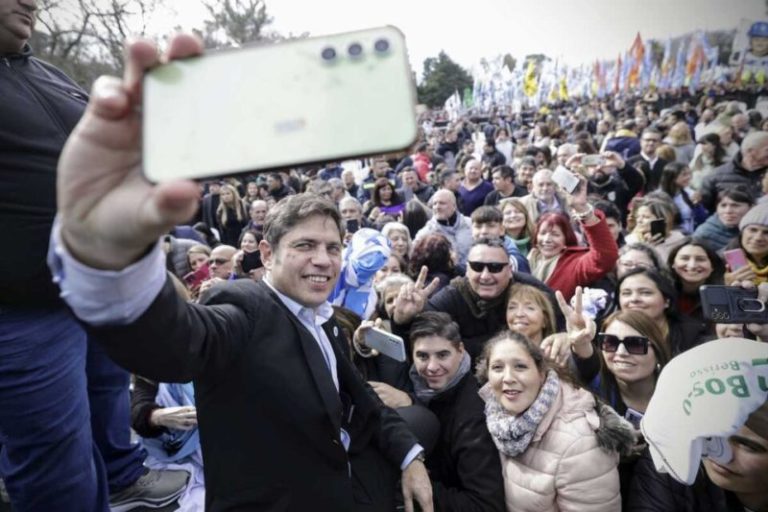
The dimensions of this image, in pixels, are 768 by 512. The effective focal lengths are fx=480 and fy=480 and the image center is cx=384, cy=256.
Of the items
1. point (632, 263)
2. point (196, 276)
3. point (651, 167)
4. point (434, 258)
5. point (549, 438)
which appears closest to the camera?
point (549, 438)

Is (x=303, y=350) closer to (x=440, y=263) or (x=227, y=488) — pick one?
(x=227, y=488)

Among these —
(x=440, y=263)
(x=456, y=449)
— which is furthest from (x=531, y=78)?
(x=456, y=449)

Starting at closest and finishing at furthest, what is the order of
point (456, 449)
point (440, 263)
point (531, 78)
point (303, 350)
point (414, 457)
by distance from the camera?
point (303, 350) < point (414, 457) < point (456, 449) < point (440, 263) < point (531, 78)

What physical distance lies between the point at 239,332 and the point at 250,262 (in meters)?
3.21

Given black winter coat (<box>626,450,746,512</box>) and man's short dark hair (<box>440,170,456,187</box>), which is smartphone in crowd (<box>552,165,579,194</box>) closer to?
black winter coat (<box>626,450,746,512</box>)

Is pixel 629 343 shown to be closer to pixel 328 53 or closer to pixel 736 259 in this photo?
pixel 736 259

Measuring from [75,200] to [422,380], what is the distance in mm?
1986

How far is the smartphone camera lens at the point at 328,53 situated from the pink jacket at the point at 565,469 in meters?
1.66

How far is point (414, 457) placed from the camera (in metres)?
1.83

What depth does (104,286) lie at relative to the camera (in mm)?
793

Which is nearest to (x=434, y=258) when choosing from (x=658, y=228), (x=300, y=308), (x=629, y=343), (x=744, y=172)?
(x=629, y=343)

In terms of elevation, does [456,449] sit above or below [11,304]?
below

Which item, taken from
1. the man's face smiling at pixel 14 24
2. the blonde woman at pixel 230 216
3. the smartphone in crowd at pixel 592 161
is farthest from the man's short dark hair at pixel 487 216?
the blonde woman at pixel 230 216

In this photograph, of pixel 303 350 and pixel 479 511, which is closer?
Answer: pixel 303 350
